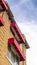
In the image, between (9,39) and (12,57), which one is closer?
(9,39)

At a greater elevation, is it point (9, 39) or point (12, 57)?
point (9, 39)

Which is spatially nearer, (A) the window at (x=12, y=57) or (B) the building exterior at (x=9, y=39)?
(B) the building exterior at (x=9, y=39)

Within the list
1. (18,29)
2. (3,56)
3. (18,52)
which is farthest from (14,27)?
(3,56)

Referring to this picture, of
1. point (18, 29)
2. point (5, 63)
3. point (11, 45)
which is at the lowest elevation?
point (5, 63)

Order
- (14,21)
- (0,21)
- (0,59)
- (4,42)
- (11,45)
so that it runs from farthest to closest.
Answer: (14,21), (11,45), (4,42), (0,59), (0,21)

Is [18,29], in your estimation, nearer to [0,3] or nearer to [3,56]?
[3,56]

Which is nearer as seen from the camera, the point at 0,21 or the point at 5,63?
the point at 0,21

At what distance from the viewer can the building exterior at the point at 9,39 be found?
15.3m

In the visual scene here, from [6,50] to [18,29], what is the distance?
240 centimetres

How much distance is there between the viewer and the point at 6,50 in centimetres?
1603

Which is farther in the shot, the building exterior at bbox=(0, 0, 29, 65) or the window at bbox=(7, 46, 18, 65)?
the window at bbox=(7, 46, 18, 65)

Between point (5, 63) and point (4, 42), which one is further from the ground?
point (4, 42)

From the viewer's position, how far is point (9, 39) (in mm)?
16625

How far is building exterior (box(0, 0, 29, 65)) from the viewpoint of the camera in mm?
15303
